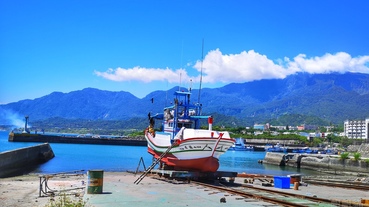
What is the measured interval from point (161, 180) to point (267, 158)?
51107 mm

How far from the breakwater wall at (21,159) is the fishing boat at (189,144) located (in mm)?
12847

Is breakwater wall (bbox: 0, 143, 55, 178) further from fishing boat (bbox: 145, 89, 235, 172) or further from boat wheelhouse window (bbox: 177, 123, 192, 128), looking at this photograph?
boat wheelhouse window (bbox: 177, 123, 192, 128)

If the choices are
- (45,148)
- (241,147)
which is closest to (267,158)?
(45,148)

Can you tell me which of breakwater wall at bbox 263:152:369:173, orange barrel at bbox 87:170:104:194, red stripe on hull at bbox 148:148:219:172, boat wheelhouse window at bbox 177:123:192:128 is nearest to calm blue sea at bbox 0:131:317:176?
breakwater wall at bbox 263:152:369:173

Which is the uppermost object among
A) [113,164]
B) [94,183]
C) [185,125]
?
[185,125]

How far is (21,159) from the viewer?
41.0 metres

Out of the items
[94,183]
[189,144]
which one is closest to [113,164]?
[189,144]

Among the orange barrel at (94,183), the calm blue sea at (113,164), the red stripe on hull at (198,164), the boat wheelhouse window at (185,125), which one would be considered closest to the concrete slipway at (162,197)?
the orange barrel at (94,183)

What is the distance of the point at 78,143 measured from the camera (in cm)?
14250

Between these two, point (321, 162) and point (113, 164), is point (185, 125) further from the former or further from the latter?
point (321, 162)

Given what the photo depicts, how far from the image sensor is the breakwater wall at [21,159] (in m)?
33.0

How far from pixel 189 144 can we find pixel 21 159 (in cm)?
2465

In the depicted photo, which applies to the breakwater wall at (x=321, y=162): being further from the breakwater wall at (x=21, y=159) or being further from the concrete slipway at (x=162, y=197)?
the concrete slipway at (x=162, y=197)

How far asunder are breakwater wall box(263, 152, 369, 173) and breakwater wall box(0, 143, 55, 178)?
3448 cm
